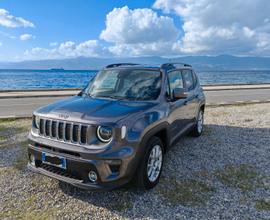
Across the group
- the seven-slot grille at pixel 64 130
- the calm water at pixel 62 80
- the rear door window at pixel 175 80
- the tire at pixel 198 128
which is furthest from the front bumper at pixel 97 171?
the calm water at pixel 62 80

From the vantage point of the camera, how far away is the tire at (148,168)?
364 cm

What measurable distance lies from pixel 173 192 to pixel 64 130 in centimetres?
188

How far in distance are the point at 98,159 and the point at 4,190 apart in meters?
1.81

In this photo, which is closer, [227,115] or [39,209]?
[39,209]

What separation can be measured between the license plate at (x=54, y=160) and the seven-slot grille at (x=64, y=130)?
Result: 0.25m

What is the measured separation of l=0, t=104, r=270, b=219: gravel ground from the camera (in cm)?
340

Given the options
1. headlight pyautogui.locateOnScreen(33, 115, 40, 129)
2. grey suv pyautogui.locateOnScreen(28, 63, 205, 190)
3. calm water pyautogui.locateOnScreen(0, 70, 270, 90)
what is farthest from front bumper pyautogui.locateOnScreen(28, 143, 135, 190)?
calm water pyautogui.locateOnScreen(0, 70, 270, 90)

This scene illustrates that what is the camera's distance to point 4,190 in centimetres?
393

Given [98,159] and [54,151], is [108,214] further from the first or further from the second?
[54,151]

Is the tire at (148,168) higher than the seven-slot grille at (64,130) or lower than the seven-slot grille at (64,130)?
lower

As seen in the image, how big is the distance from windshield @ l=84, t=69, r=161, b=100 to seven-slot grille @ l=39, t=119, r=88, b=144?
3.69 feet

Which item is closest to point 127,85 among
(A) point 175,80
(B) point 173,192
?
(A) point 175,80

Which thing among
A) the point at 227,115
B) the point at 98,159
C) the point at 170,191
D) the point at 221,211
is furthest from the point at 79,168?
the point at 227,115

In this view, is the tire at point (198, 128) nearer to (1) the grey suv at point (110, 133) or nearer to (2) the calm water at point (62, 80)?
(1) the grey suv at point (110, 133)
